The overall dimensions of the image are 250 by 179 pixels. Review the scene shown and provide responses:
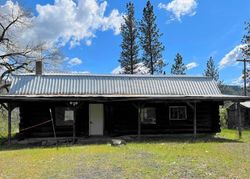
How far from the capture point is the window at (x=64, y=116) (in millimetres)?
21656

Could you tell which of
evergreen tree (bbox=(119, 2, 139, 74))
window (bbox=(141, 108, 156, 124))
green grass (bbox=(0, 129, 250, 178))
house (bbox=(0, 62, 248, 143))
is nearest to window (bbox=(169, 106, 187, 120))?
house (bbox=(0, 62, 248, 143))

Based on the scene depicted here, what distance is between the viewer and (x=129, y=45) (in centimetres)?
4581

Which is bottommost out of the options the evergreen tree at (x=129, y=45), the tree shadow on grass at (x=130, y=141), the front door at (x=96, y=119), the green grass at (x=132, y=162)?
Result: the green grass at (x=132, y=162)

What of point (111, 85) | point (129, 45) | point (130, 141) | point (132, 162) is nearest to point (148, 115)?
point (111, 85)

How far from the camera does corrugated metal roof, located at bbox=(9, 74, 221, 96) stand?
73.2 ft

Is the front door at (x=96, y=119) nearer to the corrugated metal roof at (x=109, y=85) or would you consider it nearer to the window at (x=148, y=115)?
the corrugated metal roof at (x=109, y=85)

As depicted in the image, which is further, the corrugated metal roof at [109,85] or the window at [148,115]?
the window at [148,115]

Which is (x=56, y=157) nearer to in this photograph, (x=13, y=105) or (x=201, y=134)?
(x=13, y=105)

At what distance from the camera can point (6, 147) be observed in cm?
1839

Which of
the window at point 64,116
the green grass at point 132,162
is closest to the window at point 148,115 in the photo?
the window at point 64,116

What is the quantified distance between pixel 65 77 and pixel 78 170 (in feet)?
43.7

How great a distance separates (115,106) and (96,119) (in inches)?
57.9

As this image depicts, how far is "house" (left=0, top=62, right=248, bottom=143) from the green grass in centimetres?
389

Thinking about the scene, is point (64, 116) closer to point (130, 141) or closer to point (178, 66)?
point (130, 141)
